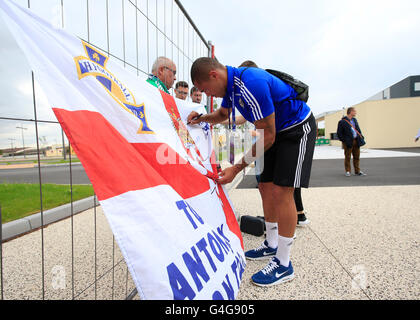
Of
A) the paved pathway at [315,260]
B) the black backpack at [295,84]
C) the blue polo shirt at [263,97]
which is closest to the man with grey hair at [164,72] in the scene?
the blue polo shirt at [263,97]

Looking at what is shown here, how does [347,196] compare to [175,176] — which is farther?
[347,196]

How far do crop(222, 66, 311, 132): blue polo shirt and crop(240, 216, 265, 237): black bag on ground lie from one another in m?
1.12

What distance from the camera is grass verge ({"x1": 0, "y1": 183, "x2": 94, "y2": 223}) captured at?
2733 millimetres

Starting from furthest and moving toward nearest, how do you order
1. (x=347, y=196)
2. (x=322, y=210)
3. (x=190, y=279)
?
(x=347, y=196)
(x=322, y=210)
(x=190, y=279)

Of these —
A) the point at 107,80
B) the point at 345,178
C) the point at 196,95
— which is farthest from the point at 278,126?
the point at 345,178

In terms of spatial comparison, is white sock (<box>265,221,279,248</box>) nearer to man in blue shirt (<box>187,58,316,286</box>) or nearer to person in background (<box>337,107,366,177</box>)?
man in blue shirt (<box>187,58,316,286</box>)

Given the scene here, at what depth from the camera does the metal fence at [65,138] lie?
3.17 ft

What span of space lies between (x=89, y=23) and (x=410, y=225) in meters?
3.33

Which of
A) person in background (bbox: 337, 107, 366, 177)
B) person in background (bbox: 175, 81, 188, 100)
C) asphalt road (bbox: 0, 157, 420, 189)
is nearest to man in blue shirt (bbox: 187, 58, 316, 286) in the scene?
person in background (bbox: 175, 81, 188, 100)

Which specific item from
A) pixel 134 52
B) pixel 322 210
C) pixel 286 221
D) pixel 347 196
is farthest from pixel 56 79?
pixel 347 196

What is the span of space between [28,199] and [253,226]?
3.45 m

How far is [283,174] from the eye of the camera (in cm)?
151

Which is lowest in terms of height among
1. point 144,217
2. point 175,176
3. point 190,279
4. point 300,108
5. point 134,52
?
point 190,279
